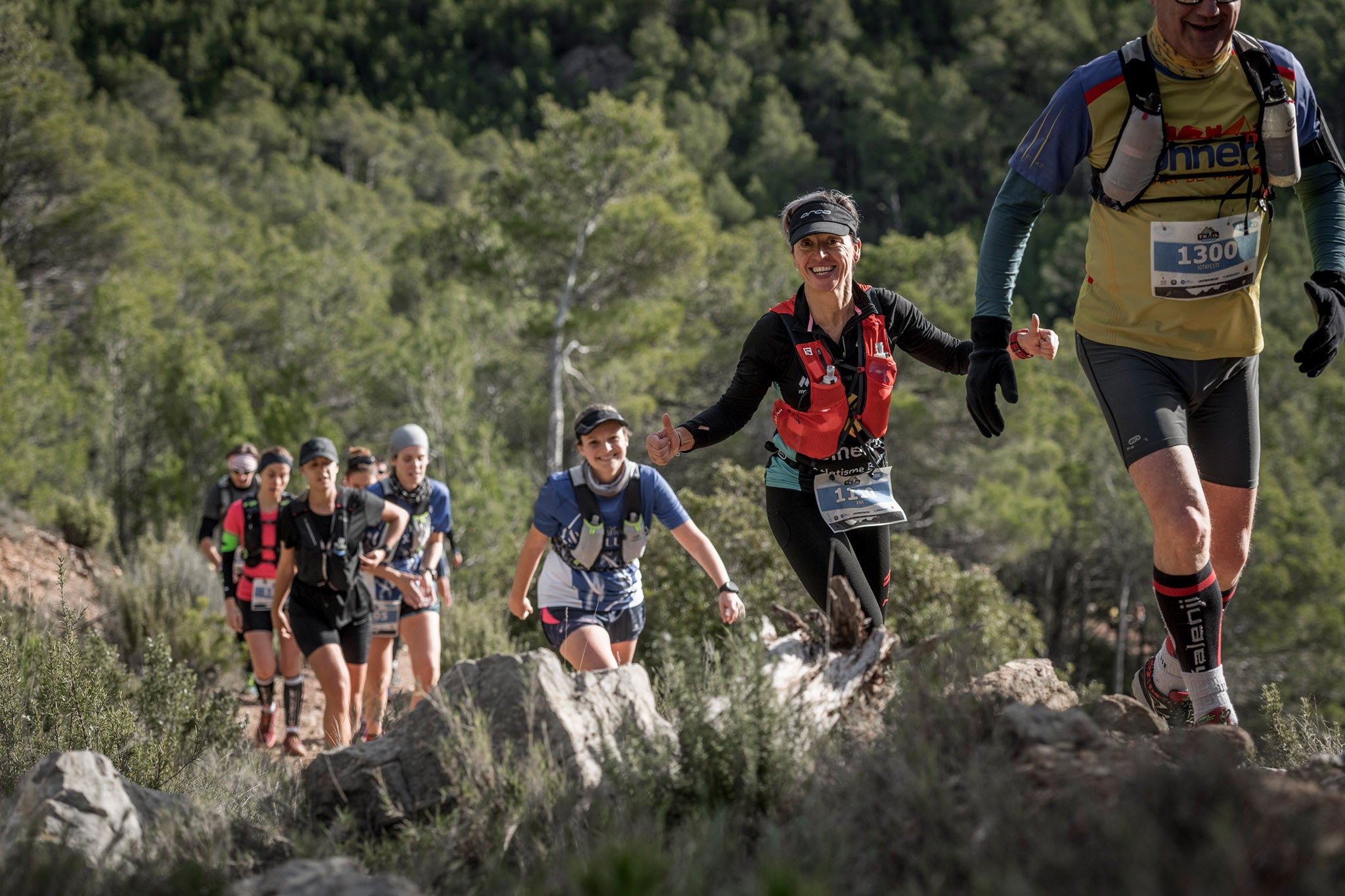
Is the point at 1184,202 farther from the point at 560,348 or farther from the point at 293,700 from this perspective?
the point at 560,348

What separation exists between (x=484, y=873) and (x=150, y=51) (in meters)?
91.3

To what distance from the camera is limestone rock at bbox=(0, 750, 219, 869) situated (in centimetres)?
217

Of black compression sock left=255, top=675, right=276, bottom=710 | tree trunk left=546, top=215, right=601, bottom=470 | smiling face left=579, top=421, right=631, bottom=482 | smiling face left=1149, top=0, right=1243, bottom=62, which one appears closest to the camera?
smiling face left=1149, top=0, right=1243, bottom=62

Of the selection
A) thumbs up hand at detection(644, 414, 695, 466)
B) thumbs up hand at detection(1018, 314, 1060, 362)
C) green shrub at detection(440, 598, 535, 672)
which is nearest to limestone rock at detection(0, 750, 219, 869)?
thumbs up hand at detection(644, 414, 695, 466)

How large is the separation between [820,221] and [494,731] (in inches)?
73.8

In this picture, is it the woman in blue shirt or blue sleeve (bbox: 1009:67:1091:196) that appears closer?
blue sleeve (bbox: 1009:67:1091:196)

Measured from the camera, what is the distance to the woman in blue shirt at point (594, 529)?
423 cm

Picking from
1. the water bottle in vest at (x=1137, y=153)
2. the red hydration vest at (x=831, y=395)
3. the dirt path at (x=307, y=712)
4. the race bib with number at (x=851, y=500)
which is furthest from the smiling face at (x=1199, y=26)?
the dirt path at (x=307, y=712)

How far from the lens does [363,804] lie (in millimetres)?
2596

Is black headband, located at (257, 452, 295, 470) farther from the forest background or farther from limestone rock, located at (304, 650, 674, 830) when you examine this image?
limestone rock, located at (304, 650, 674, 830)

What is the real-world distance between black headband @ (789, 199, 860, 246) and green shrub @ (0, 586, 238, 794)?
2.72 m

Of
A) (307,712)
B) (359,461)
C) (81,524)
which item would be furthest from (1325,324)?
(81,524)

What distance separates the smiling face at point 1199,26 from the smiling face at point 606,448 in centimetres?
234

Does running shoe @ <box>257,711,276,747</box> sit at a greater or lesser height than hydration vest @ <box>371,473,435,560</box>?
lesser
